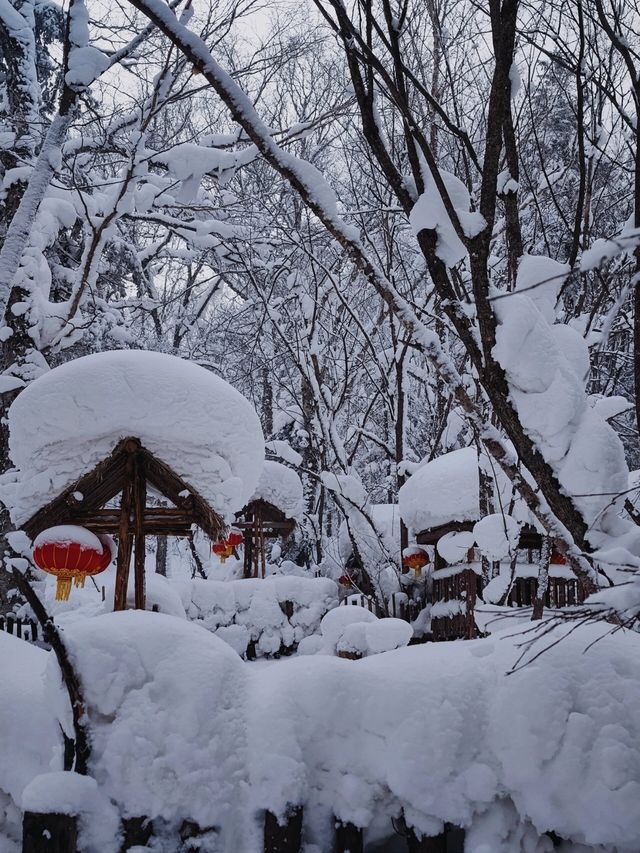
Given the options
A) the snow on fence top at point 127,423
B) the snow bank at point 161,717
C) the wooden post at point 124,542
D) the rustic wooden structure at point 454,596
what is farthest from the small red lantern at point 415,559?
the snow bank at point 161,717

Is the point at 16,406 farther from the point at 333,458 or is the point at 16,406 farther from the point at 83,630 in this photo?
the point at 333,458

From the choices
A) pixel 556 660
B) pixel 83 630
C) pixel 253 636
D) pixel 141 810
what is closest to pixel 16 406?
pixel 83 630

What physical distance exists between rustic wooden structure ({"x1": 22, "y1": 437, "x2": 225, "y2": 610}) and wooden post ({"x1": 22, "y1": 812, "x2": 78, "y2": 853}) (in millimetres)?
2510

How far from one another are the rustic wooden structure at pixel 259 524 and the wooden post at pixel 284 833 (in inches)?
373

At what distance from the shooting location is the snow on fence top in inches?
169

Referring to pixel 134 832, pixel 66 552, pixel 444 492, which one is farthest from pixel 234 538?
Result: pixel 134 832

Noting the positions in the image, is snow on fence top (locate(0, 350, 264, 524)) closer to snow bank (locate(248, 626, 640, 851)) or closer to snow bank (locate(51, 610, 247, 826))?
snow bank (locate(51, 610, 247, 826))

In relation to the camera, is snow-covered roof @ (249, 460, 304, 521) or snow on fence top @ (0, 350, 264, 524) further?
snow-covered roof @ (249, 460, 304, 521)

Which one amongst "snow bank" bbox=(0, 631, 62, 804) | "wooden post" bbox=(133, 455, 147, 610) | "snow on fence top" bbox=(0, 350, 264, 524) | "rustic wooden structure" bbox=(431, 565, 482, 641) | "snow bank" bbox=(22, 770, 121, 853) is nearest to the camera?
"snow bank" bbox=(22, 770, 121, 853)

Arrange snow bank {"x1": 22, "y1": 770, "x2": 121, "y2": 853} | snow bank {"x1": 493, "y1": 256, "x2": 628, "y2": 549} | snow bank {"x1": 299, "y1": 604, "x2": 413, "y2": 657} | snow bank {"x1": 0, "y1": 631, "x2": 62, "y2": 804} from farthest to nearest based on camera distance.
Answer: snow bank {"x1": 299, "y1": 604, "x2": 413, "y2": 657} < snow bank {"x1": 0, "y1": 631, "x2": 62, "y2": 804} < snow bank {"x1": 493, "y1": 256, "x2": 628, "y2": 549} < snow bank {"x1": 22, "y1": 770, "x2": 121, "y2": 853}

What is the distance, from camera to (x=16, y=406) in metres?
4.41

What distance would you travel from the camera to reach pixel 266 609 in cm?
1023

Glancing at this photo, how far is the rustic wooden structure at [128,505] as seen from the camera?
4.61 metres

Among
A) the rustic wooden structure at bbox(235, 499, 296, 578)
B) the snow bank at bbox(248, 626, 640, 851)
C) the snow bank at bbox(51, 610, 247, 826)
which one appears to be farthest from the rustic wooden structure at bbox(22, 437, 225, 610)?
the rustic wooden structure at bbox(235, 499, 296, 578)
